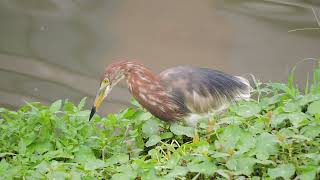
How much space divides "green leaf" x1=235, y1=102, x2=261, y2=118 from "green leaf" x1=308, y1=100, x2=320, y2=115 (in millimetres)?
340

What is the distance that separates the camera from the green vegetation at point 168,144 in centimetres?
316

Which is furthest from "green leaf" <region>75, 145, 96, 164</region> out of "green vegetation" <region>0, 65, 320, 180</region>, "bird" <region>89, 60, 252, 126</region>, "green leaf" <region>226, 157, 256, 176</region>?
"green leaf" <region>226, 157, 256, 176</region>

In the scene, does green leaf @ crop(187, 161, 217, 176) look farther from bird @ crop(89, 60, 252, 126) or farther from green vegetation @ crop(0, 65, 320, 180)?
bird @ crop(89, 60, 252, 126)

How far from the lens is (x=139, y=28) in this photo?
18.6 feet

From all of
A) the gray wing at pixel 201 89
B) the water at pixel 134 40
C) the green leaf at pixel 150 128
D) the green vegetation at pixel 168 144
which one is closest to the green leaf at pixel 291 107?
the green vegetation at pixel 168 144

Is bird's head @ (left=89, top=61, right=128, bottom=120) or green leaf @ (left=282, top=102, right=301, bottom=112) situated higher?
bird's head @ (left=89, top=61, right=128, bottom=120)

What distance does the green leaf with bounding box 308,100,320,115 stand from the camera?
339cm

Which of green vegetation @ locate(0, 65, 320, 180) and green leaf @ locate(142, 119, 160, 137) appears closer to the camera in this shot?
green vegetation @ locate(0, 65, 320, 180)

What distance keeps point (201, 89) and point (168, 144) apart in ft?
1.45

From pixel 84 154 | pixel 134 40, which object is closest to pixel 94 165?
pixel 84 154

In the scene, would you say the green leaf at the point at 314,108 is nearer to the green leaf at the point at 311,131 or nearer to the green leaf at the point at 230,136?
the green leaf at the point at 311,131

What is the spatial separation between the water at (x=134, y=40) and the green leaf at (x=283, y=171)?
245 centimetres

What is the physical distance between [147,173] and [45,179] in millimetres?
491

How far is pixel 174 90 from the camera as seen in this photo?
3.93 metres
